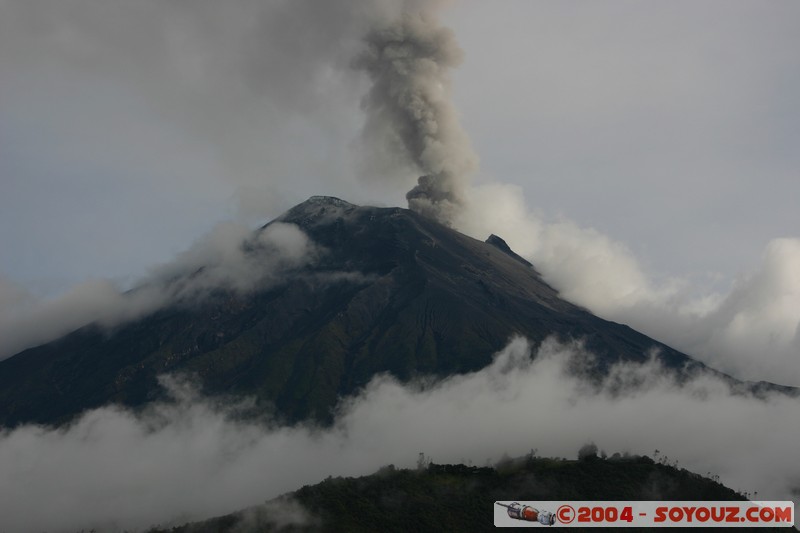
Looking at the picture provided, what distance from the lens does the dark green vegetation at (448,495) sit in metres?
133

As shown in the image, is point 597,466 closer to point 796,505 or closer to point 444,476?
point 444,476

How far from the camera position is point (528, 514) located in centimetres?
13075

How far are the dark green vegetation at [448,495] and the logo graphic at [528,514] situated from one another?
606cm

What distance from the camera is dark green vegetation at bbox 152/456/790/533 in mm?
132625

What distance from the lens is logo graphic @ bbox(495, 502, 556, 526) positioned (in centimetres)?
12938

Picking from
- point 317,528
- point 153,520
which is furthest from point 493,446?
point 153,520

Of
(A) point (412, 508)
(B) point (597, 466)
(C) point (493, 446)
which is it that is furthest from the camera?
(C) point (493, 446)

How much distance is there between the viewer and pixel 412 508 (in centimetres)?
13738

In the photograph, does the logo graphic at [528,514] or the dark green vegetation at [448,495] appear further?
the dark green vegetation at [448,495]

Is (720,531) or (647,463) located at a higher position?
(647,463)

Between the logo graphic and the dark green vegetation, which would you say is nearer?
the logo graphic

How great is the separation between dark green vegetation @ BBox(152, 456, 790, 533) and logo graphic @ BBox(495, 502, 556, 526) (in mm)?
6063

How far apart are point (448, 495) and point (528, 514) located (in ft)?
58.5

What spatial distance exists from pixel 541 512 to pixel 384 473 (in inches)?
1211
